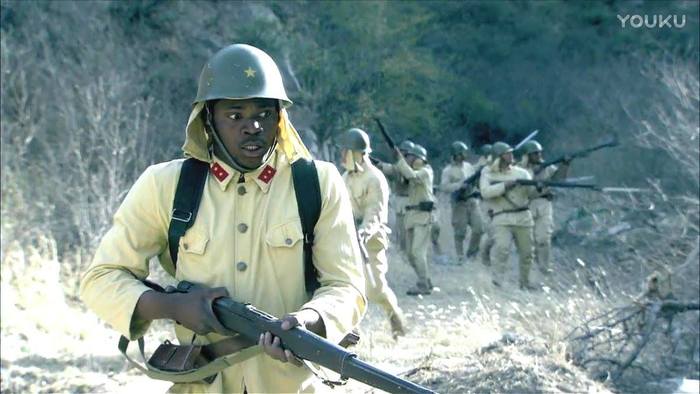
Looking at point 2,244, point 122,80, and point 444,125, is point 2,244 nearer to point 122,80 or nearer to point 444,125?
point 122,80

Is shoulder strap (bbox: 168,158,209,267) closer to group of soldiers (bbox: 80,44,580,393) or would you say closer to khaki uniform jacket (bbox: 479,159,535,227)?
group of soldiers (bbox: 80,44,580,393)

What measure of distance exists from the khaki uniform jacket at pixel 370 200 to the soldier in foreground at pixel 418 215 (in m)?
3.75

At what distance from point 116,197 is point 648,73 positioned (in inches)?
717

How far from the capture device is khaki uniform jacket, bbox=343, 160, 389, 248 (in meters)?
10.4

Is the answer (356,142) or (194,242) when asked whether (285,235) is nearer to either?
(194,242)

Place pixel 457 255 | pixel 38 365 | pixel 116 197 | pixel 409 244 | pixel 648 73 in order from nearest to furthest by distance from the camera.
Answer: pixel 38 365 → pixel 116 197 → pixel 409 244 → pixel 457 255 → pixel 648 73

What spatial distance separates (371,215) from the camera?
10523 millimetres

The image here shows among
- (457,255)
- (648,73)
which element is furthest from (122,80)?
(648,73)

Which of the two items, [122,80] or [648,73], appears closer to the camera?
[122,80]

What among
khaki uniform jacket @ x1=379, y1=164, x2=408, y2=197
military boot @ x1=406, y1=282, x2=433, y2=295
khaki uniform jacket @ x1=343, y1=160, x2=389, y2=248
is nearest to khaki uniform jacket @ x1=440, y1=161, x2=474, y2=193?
khaki uniform jacket @ x1=379, y1=164, x2=408, y2=197

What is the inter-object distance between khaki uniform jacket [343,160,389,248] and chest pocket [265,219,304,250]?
22.2ft

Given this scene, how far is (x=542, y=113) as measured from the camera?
31359 millimetres

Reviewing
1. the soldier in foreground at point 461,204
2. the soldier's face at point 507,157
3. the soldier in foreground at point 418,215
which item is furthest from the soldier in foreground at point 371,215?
the soldier in foreground at point 461,204

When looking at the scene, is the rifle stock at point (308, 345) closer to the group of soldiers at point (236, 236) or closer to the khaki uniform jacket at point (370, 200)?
the group of soldiers at point (236, 236)
